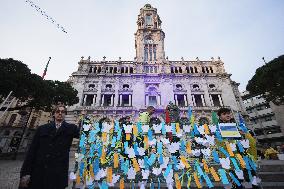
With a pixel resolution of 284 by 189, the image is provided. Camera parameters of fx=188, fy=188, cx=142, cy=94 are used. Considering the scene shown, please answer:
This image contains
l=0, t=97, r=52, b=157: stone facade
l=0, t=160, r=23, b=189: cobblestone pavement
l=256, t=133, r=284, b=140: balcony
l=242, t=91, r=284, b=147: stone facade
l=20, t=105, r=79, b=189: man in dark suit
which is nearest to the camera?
l=20, t=105, r=79, b=189: man in dark suit

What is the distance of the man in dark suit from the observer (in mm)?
3260

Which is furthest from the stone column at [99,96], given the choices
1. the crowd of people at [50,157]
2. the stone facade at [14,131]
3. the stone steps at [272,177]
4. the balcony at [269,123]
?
the balcony at [269,123]

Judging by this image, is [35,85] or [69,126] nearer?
[69,126]

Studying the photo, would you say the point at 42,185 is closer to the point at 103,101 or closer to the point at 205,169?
the point at 205,169

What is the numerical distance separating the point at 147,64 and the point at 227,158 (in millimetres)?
29206

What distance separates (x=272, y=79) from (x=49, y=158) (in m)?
19.2

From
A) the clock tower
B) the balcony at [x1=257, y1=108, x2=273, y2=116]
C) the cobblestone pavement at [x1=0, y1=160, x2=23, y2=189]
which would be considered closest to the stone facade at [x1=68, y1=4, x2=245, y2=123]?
the clock tower

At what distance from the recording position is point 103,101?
30094 mm

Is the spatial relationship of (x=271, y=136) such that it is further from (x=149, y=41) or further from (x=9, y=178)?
(x=9, y=178)

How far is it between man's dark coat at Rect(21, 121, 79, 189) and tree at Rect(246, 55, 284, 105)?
1797cm

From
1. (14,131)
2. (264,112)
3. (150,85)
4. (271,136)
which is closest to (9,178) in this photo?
(150,85)

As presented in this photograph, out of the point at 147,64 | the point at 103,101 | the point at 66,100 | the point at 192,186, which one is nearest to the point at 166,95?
the point at 147,64

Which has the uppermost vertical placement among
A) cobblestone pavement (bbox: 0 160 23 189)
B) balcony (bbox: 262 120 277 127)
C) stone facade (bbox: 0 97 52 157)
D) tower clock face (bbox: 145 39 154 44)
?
tower clock face (bbox: 145 39 154 44)

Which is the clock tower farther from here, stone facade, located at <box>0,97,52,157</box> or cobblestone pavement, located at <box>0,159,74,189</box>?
cobblestone pavement, located at <box>0,159,74,189</box>
